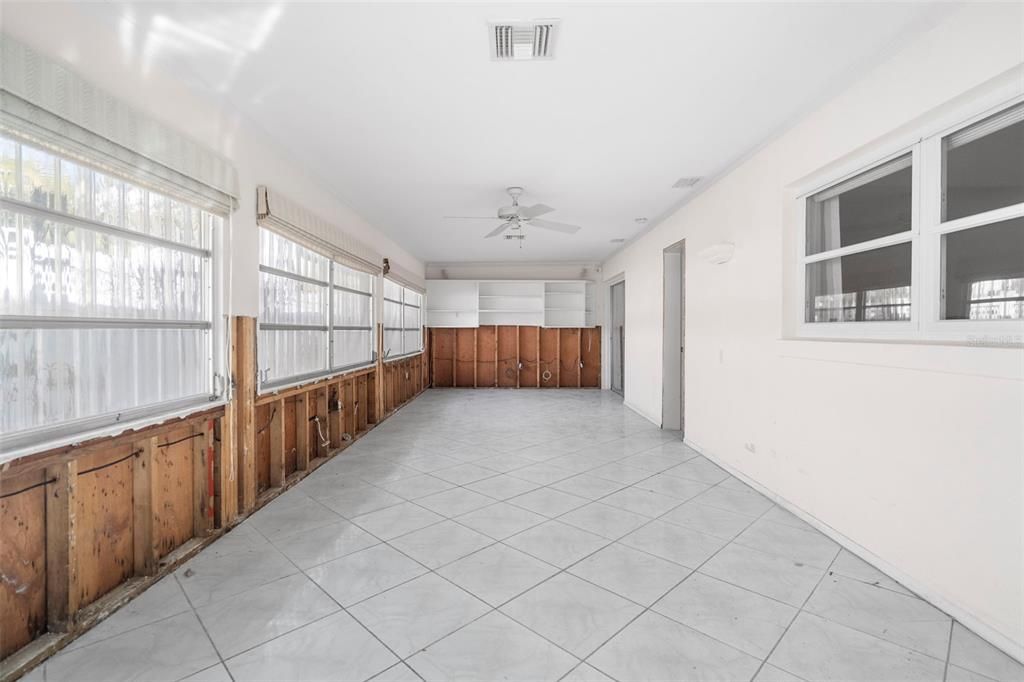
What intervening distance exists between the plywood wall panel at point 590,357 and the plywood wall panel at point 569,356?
14cm

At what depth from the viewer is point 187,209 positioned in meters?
2.58

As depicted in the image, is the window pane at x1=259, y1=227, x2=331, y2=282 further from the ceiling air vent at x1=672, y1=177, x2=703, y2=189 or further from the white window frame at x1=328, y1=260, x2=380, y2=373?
the ceiling air vent at x1=672, y1=177, x2=703, y2=189

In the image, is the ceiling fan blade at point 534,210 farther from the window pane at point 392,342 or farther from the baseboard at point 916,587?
the baseboard at point 916,587

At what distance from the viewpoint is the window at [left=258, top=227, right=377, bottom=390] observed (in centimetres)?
340

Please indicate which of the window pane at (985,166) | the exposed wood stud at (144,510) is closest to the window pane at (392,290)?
the exposed wood stud at (144,510)

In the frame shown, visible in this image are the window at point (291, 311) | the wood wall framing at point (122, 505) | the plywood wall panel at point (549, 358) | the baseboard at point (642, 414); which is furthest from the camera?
the plywood wall panel at point (549, 358)

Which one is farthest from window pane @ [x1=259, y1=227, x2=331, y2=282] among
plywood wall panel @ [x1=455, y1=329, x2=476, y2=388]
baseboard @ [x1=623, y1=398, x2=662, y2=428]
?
plywood wall panel @ [x1=455, y1=329, x2=476, y2=388]

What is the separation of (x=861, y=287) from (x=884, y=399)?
734 mm

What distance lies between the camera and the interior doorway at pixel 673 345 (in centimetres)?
582

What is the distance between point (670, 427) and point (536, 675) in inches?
188

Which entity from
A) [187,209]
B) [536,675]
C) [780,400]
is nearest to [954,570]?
[780,400]

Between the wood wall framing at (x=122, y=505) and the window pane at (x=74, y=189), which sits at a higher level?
the window pane at (x=74, y=189)

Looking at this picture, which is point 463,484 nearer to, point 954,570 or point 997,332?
point 954,570

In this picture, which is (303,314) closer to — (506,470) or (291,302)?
(291,302)
